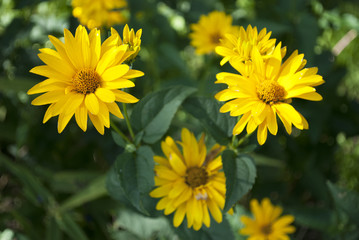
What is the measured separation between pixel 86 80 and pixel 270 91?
45cm

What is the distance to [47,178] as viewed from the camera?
189cm

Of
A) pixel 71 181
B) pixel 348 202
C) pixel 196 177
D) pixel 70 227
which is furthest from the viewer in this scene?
pixel 71 181

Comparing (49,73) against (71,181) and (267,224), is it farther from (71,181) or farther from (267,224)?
(267,224)

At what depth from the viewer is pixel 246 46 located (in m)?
0.90

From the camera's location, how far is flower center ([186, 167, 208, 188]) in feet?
3.58

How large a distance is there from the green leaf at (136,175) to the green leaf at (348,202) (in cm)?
75

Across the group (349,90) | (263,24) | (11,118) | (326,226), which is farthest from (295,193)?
(11,118)

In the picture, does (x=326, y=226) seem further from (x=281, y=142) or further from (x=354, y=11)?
(x=354, y=11)

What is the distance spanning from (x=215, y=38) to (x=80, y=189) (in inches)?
38.1

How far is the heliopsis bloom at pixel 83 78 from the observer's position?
86 centimetres

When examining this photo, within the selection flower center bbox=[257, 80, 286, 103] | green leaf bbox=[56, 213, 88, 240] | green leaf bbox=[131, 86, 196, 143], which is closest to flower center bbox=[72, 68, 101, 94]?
green leaf bbox=[131, 86, 196, 143]

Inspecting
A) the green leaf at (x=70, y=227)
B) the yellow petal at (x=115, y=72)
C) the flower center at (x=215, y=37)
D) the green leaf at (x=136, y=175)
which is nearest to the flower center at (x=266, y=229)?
the green leaf at (x=136, y=175)

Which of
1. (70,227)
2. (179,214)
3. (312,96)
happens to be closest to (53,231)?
(70,227)

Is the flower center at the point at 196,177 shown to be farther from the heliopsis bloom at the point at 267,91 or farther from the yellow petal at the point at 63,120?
the yellow petal at the point at 63,120
